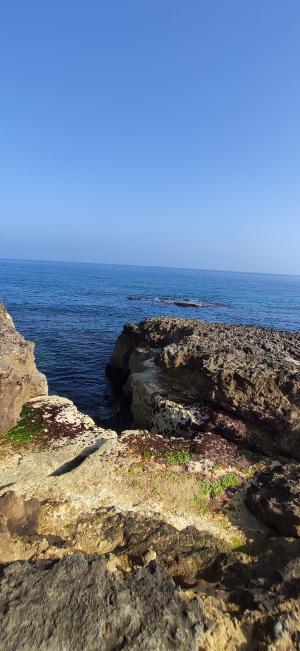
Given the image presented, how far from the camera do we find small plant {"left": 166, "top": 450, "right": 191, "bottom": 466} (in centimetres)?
1282

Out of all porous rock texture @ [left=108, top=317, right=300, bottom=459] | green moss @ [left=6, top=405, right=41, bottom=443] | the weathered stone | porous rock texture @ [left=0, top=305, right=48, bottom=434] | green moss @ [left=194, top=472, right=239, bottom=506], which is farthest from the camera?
porous rock texture @ [left=0, top=305, right=48, bottom=434]

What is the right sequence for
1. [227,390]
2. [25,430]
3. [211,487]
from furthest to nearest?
1. [227,390]
2. [25,430]
3. [211,487]

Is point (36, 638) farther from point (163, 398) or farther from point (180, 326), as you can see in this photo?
point (180, 326)

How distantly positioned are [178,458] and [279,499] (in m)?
3.88

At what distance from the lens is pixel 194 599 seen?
6.06 metres

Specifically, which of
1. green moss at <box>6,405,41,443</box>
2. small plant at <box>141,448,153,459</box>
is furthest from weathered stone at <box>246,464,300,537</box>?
green moss at <box>6,405,41,443</box>

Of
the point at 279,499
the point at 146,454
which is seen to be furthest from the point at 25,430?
the point at 279,499

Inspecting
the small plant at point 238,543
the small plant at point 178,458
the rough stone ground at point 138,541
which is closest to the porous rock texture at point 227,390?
the rough stone ground at point 138,541

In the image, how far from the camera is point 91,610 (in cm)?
554

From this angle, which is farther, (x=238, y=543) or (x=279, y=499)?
(x=279, y=499)

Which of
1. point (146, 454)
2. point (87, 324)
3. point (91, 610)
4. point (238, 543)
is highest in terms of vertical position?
point (91, 610)

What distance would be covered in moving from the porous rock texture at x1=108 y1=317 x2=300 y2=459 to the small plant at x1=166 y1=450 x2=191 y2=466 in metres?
2.60

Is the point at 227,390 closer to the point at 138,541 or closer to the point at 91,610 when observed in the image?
the point at 138,541

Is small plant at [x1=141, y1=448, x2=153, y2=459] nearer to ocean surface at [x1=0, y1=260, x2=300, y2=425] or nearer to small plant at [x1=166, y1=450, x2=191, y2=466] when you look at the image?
small plant at [x1=166, y1=450, x2=191, y2=466]
